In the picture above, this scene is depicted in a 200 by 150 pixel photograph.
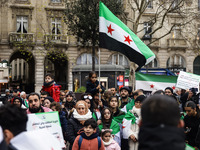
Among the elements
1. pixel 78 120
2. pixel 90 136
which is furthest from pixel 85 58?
pixel 90 136

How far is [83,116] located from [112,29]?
3.31 m

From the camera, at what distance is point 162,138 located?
6.64 feet

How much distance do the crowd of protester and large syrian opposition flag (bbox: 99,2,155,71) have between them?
956 mm

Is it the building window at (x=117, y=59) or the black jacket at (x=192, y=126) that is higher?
the building window at (x=117, y=59)

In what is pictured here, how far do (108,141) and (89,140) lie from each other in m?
0.77

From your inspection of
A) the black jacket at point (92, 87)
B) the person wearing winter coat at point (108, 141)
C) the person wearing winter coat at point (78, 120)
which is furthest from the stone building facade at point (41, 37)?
the person wearing winter coat at point (108, 141)

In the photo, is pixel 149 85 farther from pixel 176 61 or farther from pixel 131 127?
pixel 176 61

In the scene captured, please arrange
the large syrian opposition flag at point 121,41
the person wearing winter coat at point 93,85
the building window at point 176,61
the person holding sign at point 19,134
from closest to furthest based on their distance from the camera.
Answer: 1. the person holding sign at point 19,134
2. the person wearing winter coat at point 93,85
3. the large syrian opposition flag at point 121,41
4. the building window at point 176,61

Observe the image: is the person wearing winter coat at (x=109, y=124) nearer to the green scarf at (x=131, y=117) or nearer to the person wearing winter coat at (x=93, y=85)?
the green scarf at (x=131, y=117)

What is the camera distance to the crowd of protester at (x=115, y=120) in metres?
2.11

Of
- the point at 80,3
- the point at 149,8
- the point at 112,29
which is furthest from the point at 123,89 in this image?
the point at 149,8

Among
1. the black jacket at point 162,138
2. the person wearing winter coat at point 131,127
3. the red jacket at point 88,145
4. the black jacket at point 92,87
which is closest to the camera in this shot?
the black jacket at point 162,138

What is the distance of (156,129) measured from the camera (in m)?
2.07

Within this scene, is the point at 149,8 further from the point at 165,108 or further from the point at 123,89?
the point at 165,108
